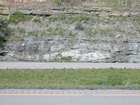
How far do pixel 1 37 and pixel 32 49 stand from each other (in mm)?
3497
